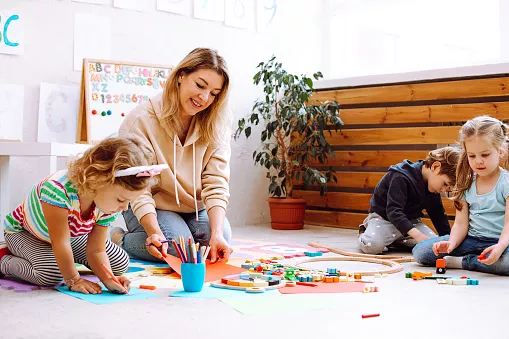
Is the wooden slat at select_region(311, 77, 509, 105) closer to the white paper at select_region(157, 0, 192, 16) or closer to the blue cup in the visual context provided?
the white paper at select_region(157, 0, 192, 16)

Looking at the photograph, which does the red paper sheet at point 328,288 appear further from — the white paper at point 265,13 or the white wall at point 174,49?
the white paper at point 265,13

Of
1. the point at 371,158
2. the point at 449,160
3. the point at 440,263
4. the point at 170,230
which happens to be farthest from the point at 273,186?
the point at 440,263

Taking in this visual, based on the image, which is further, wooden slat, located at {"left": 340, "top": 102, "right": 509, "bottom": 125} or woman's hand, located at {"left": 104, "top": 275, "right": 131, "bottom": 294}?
wooden slat, located at {"left": 340, "top": 102, "right": 509, "bottom": 125}

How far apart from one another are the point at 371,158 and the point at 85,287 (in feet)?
7.48

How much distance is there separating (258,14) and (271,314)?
2833 millimetres

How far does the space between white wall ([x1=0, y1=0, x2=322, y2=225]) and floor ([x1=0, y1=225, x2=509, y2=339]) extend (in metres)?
1.55

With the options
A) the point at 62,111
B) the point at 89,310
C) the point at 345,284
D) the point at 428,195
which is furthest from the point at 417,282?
the point at 62,111

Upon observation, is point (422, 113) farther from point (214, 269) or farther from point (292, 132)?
point (214, 269)

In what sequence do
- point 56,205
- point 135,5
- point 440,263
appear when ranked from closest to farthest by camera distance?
1. point 56,205
2. point 440,263
3. point 135,5

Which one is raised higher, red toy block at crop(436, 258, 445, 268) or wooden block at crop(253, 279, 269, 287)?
red toy block at crop(436, 258, 445, 268)

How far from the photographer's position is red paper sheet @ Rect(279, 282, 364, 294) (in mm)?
1909

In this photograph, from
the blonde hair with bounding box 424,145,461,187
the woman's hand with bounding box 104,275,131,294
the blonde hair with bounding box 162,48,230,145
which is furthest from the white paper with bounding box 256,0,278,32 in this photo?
the woman's hand with bounding box 104,275,131,294

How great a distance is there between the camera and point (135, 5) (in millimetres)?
3541

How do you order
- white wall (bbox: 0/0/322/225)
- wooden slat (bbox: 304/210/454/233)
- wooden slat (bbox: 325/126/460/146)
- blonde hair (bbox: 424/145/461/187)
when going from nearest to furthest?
blonde hair (bbox: 424/145/461/187), white wall (bbox: 0/0/322/225), wooden slat (bbox: 325/126/460/146), wooden slat (bbox: 304/210/454/233)
